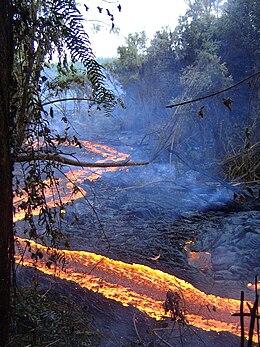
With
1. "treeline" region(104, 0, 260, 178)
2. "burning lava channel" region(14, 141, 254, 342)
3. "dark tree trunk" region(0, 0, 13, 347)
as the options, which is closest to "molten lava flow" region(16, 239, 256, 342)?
"burning lava channel" region(14, 141, 254, 342)

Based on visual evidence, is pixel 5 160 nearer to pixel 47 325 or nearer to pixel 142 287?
pixel 47 325

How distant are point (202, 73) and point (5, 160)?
9.19 metres

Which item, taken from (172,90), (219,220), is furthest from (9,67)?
(172,90)

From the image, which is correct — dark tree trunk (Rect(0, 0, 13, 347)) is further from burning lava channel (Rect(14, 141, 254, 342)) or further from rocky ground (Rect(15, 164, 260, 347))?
burning lava channel (Rect(14, 141, 254, 342))

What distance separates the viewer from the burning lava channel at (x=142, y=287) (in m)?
3.82

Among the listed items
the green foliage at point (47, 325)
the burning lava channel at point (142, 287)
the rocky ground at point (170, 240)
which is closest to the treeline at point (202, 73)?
the rocky ground at point (170, 240)

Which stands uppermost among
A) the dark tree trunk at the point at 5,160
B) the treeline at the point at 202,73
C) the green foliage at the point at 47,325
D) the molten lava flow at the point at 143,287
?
the treeline at the point at 202,73

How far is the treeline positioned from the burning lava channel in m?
4.63

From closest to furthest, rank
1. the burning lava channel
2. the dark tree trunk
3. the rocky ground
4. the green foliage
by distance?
the dark tree trunk, the green foliage, the rocky ground, the burning lava channel

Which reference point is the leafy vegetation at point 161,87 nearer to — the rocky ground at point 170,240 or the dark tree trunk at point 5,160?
the dark tree trunk at point 5,160

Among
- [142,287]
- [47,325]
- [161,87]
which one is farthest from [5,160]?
[161,87]

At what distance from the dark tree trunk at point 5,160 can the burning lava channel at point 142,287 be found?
1.94 meters

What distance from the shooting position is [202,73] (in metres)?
9.73

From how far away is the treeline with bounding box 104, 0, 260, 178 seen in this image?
31.4ft
